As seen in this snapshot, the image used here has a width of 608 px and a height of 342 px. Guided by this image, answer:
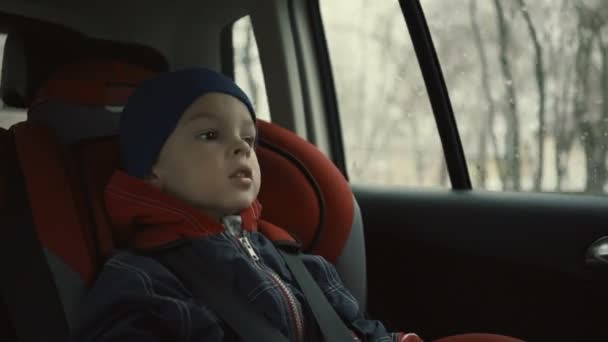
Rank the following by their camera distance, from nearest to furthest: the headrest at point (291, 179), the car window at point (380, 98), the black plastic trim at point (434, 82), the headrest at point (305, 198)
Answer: the headrest at point (291, 179), the headrest at point (305, 198), the black plastic trim at point (434, 82), the car window at point (380, 98)

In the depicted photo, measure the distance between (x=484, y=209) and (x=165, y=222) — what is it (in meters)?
0.92

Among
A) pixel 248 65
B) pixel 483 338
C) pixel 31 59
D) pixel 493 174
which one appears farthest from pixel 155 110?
pixel 493 174

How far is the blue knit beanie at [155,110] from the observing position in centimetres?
145

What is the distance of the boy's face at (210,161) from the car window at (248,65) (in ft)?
2.52

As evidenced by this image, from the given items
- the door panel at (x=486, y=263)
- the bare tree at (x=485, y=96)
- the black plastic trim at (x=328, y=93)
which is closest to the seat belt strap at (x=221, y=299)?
the door panel at (x=486, y=263)

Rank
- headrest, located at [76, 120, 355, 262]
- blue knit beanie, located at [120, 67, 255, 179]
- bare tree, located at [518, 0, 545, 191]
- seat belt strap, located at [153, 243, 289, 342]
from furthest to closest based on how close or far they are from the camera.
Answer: bare tree, located at [518, 0, 545, 191] < headrest, located at [76, 120, 355, 262] < blue knit beanie, located at [120, 67, 255, 179] < seat belt strap, located at [153, 243, 289, 342]

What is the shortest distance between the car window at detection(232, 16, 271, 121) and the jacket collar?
0.86 metres

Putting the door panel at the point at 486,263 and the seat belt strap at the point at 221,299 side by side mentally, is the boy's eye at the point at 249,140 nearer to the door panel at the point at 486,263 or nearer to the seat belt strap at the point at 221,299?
the seat belt strap at the point at 221,299

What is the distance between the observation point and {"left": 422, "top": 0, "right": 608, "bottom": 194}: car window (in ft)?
6.59

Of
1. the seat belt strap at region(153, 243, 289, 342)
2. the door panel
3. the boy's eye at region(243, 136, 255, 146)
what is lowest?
the door panel

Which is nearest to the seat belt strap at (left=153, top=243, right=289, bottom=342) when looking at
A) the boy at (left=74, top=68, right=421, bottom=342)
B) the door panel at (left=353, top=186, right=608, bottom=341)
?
the boy at (left=74, top=68, right=421, bottom=342)

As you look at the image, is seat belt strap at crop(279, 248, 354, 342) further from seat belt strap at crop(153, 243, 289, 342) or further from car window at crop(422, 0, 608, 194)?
car window at crop(422, 0, 608, 194)

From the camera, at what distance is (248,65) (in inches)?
93.0

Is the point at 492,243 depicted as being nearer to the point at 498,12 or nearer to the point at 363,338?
the point at 363,338
